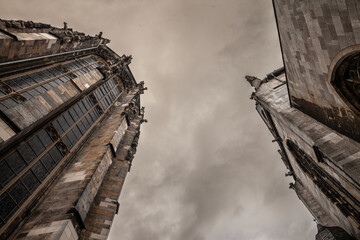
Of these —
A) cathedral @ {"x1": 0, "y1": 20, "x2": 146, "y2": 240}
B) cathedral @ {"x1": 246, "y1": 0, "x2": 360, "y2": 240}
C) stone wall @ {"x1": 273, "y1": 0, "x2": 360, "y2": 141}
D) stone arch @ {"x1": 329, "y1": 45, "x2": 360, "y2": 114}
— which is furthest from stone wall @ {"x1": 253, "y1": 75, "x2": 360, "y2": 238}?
cathedral @ {"x1": 0, "y1": 20, "x2": 146, "y2": 240}

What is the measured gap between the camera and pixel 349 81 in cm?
645

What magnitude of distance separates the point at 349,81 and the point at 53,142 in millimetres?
10731

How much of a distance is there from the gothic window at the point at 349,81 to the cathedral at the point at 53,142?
9.21m

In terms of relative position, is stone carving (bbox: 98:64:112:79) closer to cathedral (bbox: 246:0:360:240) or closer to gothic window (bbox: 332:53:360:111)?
cathedral (bbox: 246:0:360:240)

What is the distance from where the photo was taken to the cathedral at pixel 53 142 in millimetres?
6301

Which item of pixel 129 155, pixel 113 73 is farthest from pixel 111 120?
pixel 113 73

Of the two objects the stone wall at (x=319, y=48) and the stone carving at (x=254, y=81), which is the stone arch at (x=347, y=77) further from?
the stone carving at (x=254, y=81)

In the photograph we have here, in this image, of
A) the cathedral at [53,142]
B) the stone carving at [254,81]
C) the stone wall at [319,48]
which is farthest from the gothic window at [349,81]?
the stone carving at [254,81]

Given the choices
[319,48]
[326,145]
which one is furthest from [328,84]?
[326,145]

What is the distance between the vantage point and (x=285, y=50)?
9.54m

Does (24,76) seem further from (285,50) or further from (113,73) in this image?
(285,50)

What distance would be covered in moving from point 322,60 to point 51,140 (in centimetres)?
1038

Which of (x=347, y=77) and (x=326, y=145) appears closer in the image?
(x=347, y=77)

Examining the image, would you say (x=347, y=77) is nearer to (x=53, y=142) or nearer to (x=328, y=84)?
(x=328, y=84)
